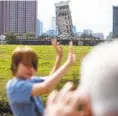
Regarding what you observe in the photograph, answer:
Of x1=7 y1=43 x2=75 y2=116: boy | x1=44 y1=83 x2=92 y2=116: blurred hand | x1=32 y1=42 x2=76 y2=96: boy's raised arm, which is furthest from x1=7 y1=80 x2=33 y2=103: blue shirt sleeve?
x1=44 y1=83 x2=92 y2=116: blurred hand

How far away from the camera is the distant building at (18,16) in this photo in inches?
4451

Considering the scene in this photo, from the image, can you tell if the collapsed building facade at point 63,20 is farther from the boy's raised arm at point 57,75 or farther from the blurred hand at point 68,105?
the blurred hand at point 68,105

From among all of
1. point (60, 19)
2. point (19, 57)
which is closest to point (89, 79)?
point (19, 57)

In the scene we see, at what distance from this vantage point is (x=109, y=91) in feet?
3.02

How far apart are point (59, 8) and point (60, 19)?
2250mm

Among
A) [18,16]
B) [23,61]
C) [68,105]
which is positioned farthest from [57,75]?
[18,16]

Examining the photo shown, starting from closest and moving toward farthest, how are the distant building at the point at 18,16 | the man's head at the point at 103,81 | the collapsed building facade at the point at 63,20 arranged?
the man's head at the point at 103,81
the collapsed building facade at the point at 63,20
the distant building at the point at 18,16

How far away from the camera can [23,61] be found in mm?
2021

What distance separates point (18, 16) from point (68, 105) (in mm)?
115546

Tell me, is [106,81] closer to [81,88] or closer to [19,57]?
[81,88]

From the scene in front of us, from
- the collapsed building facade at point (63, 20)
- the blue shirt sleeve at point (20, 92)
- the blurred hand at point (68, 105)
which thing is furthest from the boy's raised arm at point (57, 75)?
the collapsed building facade at point (63, 20)

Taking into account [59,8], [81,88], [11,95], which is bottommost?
[11,95]

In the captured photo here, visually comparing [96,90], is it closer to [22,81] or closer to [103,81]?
[103,81]

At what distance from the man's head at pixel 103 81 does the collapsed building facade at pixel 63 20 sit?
289 feet
